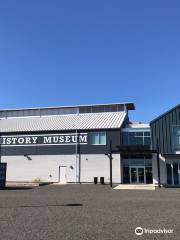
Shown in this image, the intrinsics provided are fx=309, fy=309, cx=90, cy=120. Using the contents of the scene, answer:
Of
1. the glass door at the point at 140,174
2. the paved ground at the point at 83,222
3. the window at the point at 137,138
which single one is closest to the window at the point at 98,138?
the window at the point at 137,138

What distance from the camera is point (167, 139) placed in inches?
1278

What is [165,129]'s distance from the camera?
32.8 meters

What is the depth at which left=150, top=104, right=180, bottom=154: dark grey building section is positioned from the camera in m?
32.2

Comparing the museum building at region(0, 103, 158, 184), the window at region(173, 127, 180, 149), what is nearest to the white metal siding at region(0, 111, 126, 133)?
the museum building at region(0, 103, 158, 184)

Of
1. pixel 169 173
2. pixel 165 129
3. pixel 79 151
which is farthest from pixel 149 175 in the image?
pixel 79 151

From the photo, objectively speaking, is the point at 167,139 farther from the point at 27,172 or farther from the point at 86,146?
the point at 27,172

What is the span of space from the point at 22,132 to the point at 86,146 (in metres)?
8.82

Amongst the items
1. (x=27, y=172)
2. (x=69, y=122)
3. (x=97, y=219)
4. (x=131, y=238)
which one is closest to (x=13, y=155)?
(x=27, y=172)

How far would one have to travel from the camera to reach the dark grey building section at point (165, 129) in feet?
106

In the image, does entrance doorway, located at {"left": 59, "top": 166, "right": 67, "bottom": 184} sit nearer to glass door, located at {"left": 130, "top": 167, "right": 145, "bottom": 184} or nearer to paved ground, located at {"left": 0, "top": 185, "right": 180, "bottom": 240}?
glass door, located at {"left": 130, "top": 167, "right": 145, "bottom": 184}

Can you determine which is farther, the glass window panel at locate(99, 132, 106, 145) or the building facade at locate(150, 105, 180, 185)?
the glass window panel at locate(99, 132, 106, 145)

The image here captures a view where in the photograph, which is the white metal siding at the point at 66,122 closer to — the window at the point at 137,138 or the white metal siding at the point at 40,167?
the window at the point at 137,138

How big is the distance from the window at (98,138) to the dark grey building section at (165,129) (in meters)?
6.30

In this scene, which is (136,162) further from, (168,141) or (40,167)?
(40,167)
